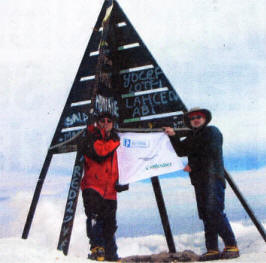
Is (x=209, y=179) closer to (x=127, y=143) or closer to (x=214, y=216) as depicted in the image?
(x=214, y=216)

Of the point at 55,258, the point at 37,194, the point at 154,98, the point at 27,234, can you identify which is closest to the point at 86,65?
the point at 154,98

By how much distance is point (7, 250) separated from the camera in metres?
3.55

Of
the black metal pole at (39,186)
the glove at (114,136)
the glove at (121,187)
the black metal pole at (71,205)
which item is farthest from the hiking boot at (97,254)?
the black metal pole at (39,186)

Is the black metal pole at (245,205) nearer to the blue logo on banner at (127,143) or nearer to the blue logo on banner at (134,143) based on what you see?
the blue logo on banner at (134,143)

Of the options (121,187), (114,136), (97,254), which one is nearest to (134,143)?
(114,136)

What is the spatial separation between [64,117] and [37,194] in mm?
1266

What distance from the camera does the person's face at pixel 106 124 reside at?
16.8 feet

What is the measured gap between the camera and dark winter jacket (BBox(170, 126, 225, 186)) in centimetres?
487

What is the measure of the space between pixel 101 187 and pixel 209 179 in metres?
1.37

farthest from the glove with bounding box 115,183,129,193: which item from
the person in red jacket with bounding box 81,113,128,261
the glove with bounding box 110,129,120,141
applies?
the glove with bounding box 110,129,120,141

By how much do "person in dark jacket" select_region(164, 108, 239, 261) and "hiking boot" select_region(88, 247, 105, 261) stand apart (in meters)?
1.26

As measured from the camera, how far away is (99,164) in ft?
16.3

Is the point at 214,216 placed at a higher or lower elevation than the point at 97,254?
higher

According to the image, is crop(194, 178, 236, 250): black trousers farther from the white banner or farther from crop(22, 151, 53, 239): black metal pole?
crop(22, 151, 53, 239): black metal pole
